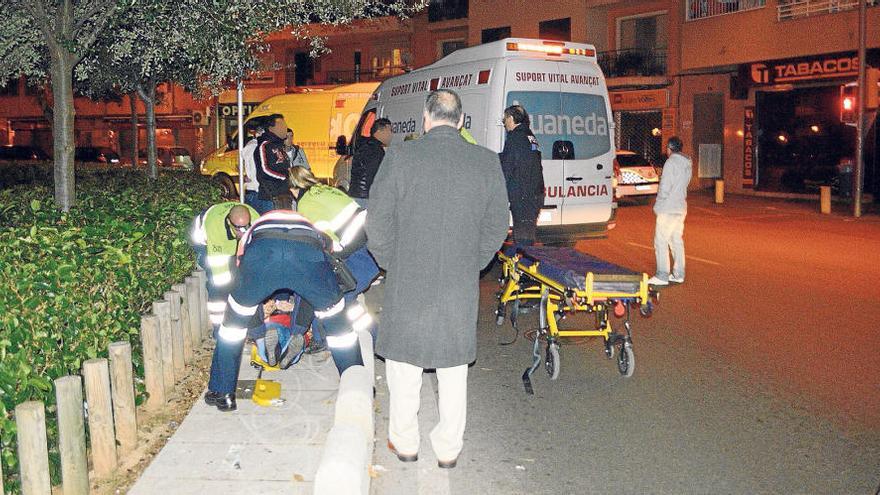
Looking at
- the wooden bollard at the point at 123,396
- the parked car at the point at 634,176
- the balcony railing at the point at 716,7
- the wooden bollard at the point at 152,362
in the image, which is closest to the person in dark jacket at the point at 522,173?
the wooden bollard at the point at 152,362

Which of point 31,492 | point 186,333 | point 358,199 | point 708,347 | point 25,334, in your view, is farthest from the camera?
point 358,199

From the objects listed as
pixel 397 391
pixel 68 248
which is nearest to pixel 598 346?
pixel 397 391

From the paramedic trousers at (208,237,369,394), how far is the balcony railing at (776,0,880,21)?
22.9 m

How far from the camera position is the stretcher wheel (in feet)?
23.3

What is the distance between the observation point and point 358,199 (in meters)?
11.1

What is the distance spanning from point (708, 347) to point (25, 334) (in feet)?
19.0

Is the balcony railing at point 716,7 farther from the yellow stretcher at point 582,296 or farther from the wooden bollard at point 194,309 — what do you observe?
the wooden bollard at point 194,309

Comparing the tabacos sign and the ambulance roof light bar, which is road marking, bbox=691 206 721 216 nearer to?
the tabacos sign

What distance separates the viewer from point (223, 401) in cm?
577

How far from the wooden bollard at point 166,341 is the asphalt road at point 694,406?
1476 mm

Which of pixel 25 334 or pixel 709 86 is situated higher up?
pixel 709 86

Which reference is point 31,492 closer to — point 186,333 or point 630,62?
point 186,333

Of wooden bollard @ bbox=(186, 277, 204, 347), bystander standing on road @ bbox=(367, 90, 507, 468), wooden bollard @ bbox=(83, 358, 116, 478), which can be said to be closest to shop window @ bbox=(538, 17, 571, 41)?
wooden bollard @ bbox=(186, 277, 204, 347)

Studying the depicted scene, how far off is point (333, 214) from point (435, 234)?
2161 mm
